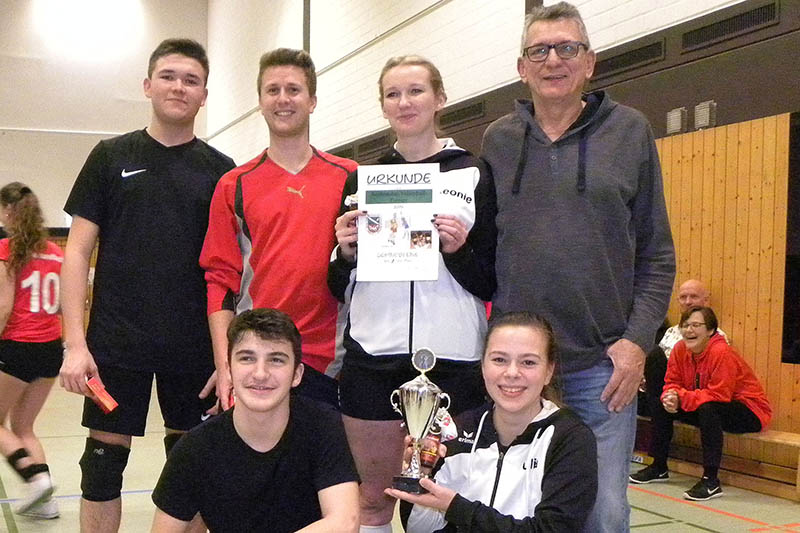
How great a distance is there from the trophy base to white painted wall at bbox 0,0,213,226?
47.1ft

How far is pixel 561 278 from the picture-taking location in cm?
221

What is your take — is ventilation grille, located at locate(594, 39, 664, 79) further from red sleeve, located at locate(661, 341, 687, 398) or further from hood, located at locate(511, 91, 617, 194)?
hood, located at locate(511, 91, 617, 194)

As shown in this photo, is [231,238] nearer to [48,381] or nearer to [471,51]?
[48,381]

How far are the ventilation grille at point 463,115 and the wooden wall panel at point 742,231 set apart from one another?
2539 millimetres

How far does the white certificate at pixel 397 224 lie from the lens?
2.33 m

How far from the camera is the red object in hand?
2.62m

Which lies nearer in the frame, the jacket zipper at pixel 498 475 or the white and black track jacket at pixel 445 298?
the jacket zipper at pixel 498 475

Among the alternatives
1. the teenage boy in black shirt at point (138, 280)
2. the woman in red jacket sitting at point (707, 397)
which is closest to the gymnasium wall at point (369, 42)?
the woman in red jacket sitting at point (707, 397)

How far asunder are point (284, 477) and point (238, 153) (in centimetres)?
1372

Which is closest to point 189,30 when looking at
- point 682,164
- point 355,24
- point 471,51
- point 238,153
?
point 238,153

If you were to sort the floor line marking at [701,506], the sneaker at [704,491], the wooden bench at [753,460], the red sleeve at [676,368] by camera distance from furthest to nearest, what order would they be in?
the red sleeve at [676,368], the wooden bench at [753,460], the sneaker at [704,491], the floor line marking at [701,506]

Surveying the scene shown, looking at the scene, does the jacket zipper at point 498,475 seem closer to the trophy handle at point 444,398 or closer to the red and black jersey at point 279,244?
the trophy handle at point 444,398

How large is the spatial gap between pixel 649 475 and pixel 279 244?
13.5ft

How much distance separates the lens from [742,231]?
20.0 ft
